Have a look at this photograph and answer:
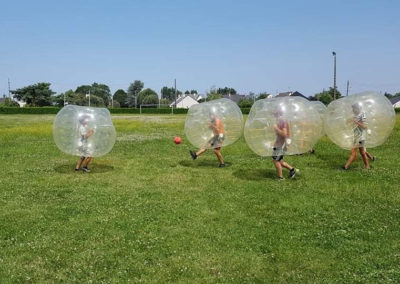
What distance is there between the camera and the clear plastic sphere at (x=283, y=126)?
9.81m

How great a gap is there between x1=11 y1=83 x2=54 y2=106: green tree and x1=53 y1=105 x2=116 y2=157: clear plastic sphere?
90864 mm

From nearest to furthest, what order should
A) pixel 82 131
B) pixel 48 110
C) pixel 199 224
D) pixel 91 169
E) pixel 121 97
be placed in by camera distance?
pixel 199 224, pixel 82 131, pixel 91 169, pixel 48 110, pixel 121 97

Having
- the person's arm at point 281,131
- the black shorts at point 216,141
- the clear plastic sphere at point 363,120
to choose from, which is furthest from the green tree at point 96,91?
the person's arm at point 281,131

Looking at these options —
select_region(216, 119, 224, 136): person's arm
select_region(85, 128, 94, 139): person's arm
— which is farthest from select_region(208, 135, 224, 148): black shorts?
select_region(85, 128, 94, 139): person's arm

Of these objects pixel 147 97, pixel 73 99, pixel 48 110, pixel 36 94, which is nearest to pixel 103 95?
pixel 147 97

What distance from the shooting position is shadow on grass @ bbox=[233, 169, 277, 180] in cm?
1117

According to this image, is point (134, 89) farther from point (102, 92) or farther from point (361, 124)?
point (361, 124)

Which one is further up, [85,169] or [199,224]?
[85,169]

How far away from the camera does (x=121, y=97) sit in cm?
14938

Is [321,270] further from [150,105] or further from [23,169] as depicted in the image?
[150,105]

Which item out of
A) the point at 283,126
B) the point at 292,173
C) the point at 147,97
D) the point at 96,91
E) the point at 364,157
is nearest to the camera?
the point at 283,126

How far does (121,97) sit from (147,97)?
22.1 m

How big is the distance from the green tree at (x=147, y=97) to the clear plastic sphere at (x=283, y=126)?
119744mm

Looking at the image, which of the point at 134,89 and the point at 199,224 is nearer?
the point at 199,224
